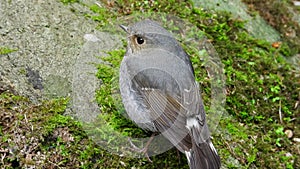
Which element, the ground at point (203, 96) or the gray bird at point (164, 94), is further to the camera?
the ground at point (203, 96)

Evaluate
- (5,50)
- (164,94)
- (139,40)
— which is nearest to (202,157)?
(164,94)

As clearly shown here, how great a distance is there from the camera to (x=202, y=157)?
4508 millimetres

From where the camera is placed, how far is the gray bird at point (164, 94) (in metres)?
4.56

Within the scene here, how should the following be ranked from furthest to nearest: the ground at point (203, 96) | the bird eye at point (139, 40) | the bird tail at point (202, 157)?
1. the bird eye at point (139, 40)
2. the ground at point (203, 96)
3. the bird tail at point (202, 157)

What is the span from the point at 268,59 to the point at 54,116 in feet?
13.1

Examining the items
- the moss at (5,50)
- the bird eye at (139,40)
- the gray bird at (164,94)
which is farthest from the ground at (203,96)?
the bird eye at (139,40)

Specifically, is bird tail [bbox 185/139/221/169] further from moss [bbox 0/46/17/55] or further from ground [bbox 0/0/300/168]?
moss [bbox 0/46/17/55]

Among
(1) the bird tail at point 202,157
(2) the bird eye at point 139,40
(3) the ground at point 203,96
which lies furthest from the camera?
(2) the bird eye at point 139,40

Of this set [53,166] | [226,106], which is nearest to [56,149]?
[53,166]

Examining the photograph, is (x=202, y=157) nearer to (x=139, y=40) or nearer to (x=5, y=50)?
(x=139, y=40)

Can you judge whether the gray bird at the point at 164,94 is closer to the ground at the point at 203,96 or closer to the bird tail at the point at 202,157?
the bird tail at the point at 202,157

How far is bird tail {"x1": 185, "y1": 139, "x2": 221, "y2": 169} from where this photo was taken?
4.47m

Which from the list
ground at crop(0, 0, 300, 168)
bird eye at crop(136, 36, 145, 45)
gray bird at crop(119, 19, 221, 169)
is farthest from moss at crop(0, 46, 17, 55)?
bird eye at crop(136, 36, 145, 45)

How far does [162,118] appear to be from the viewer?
4676mm
